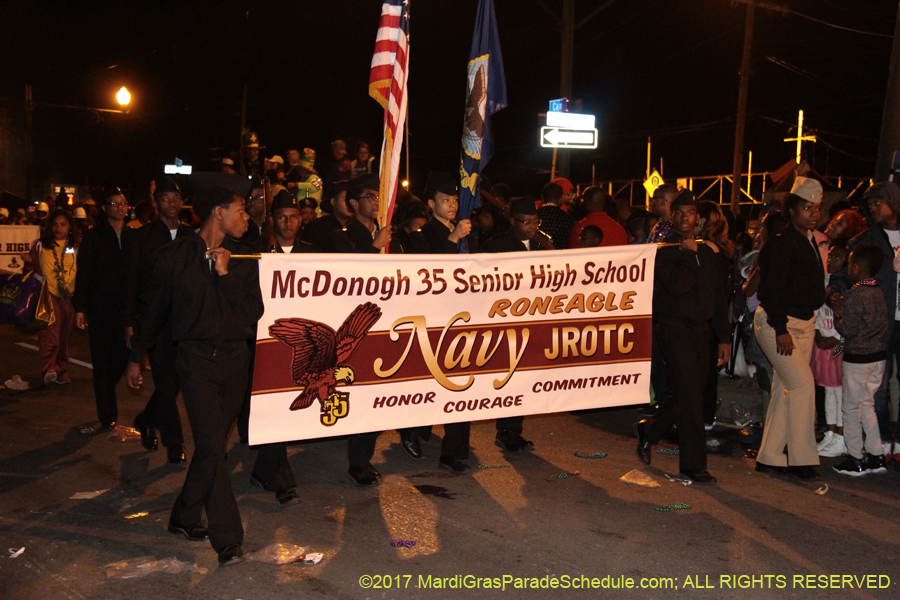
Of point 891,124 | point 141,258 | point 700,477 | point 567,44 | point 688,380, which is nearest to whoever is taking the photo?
point 700,477

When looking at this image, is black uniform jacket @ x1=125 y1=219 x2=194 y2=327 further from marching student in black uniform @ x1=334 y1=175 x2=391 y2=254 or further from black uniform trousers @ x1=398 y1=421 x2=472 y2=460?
black uniform trousers @ x1=398 y1=421 x2=472 y2=460

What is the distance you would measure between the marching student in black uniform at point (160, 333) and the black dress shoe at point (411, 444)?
180 centimetres

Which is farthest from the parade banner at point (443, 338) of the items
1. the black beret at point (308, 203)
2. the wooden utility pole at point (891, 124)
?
the black beret at point (308, 203)

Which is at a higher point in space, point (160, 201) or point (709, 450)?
point (160, 201)

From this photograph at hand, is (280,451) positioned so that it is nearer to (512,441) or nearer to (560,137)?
(512,441)

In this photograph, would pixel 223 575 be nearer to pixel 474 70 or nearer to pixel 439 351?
pixel 439 351

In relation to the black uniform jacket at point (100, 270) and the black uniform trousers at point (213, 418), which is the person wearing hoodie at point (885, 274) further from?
the black uniform jacket at point (100, 270)

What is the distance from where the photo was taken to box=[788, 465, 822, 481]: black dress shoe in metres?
6.36

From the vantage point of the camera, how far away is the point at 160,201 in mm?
6918

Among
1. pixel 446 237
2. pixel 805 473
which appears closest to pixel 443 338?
pixel 446 237

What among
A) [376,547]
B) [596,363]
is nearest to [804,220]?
[596,363]

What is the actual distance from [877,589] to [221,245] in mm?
4107

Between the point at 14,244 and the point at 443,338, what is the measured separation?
47.6 ft

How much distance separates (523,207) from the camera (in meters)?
6.73
